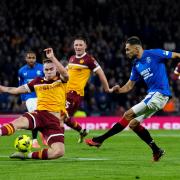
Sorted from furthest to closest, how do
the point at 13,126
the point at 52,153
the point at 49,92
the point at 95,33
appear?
1. the point at 95,33
2. the point at 49,92
3. the point at 13,126
4. the point at 52,153

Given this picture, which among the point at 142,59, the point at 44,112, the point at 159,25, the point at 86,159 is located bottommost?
the point at 86,159

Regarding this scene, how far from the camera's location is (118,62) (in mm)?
30188

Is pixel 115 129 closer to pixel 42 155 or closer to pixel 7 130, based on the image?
pixel 42 155

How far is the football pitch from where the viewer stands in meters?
10.5

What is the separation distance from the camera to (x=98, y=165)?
1209 centimetres

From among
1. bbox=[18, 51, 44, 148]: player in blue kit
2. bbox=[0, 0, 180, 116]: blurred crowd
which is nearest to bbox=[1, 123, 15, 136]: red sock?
bbox=[18, 51, 44, 148]: player in blue kit

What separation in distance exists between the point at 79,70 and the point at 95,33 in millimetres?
15004

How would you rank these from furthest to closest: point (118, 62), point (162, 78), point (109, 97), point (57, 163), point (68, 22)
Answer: point (68, 22), point (118, 62), point (109, 97), point (162, 78), point (57, 163)

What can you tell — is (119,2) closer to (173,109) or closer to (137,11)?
(137,11)

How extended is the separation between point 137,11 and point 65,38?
497 centimetres

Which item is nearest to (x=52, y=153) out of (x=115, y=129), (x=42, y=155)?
(x=42, y=155)

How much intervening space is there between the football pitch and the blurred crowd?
1072 cm

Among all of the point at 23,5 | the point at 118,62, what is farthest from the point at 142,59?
the point at 23,5

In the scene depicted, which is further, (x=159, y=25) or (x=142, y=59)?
(x=159, y=25)
